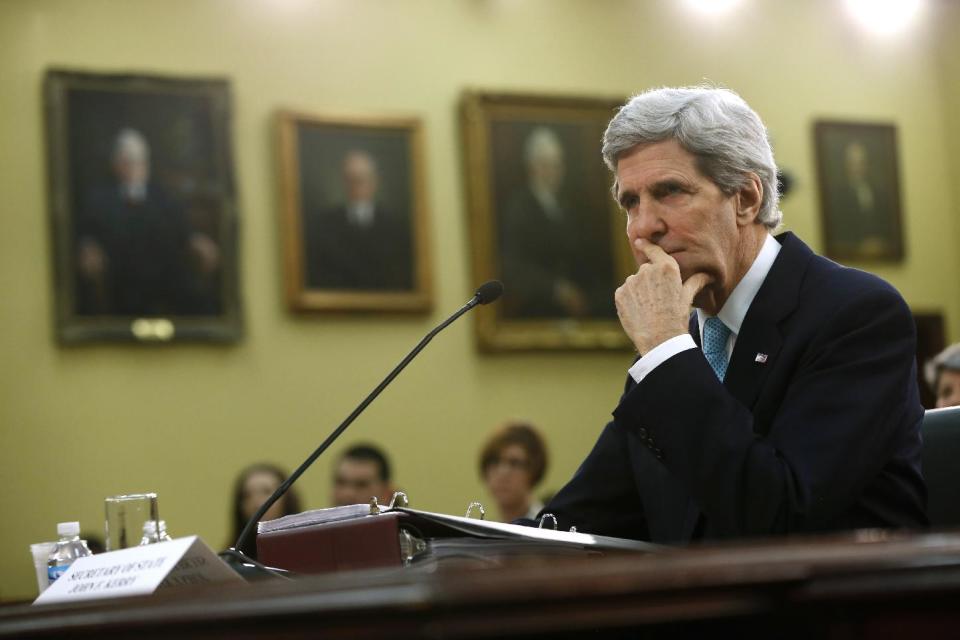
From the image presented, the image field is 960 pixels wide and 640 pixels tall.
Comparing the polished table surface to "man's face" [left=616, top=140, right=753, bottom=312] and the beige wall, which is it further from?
the beige wall

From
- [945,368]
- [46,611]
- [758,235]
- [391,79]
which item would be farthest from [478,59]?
[46,611]

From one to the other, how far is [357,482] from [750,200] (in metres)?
4.88

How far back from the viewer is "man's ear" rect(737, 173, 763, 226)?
9.27 feet

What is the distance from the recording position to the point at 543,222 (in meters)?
9.44

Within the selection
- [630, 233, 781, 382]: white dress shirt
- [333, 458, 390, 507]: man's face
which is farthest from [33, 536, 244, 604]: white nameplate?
[333, 458, 390, 507]: man's face

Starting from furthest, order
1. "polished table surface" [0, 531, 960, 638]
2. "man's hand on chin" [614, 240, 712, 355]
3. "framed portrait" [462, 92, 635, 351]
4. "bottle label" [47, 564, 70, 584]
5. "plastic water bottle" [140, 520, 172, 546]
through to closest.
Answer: "framed portrait" [462, 92, 635, 351] → "plastic water bottle" [140, 520, 172, 546] → "bottle label" [47, 564, 70, 584] → "man's hand on chin" [614, 240, 712, 355] → "polished table surface" [0, 531, 960, 638]

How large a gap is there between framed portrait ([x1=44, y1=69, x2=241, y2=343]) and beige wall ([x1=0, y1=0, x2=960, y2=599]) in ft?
0.38

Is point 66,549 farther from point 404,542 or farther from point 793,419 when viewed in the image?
point 793,419

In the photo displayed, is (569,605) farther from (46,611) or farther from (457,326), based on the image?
(457,326)

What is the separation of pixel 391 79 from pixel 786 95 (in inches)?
116

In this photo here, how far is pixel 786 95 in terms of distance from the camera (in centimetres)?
1027

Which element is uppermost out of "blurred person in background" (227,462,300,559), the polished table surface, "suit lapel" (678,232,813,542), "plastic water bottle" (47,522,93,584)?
"suit lapel" (678,232,813,542)

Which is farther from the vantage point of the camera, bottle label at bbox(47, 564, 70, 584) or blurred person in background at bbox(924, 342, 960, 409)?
blurred person in background at bbox(924, 342, 960, 409)

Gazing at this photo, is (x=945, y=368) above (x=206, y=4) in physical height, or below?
below
